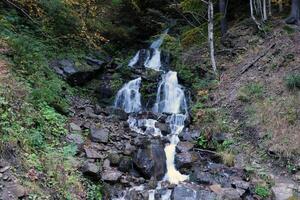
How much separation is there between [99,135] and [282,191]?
588 centimetres

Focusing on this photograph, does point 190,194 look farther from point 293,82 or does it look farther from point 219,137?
point 293,82

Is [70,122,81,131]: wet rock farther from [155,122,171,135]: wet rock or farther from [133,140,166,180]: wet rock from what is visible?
[155,122,171,135]: wet rock

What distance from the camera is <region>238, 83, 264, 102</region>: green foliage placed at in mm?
→ 13109

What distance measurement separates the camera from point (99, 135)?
1197 cm

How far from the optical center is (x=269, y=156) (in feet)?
35.5

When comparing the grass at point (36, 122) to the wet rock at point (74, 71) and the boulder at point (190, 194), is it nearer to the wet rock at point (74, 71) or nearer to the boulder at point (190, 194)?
the wet rock at point (74, 71)

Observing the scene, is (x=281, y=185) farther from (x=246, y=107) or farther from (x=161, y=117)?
(x=161, y=117)

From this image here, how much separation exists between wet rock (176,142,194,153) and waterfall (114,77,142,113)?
3.96 m

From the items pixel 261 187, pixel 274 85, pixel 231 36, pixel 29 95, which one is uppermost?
pixel 231 36

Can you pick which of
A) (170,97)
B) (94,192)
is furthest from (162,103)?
(94,192)

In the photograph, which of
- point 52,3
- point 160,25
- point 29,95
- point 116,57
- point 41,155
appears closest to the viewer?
point 41,155

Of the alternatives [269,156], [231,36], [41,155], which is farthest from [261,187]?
[231,36]

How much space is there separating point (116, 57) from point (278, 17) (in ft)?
27.8

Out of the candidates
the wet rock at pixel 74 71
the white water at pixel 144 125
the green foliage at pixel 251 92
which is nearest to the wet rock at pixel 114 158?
the white water at pixel 144 125
